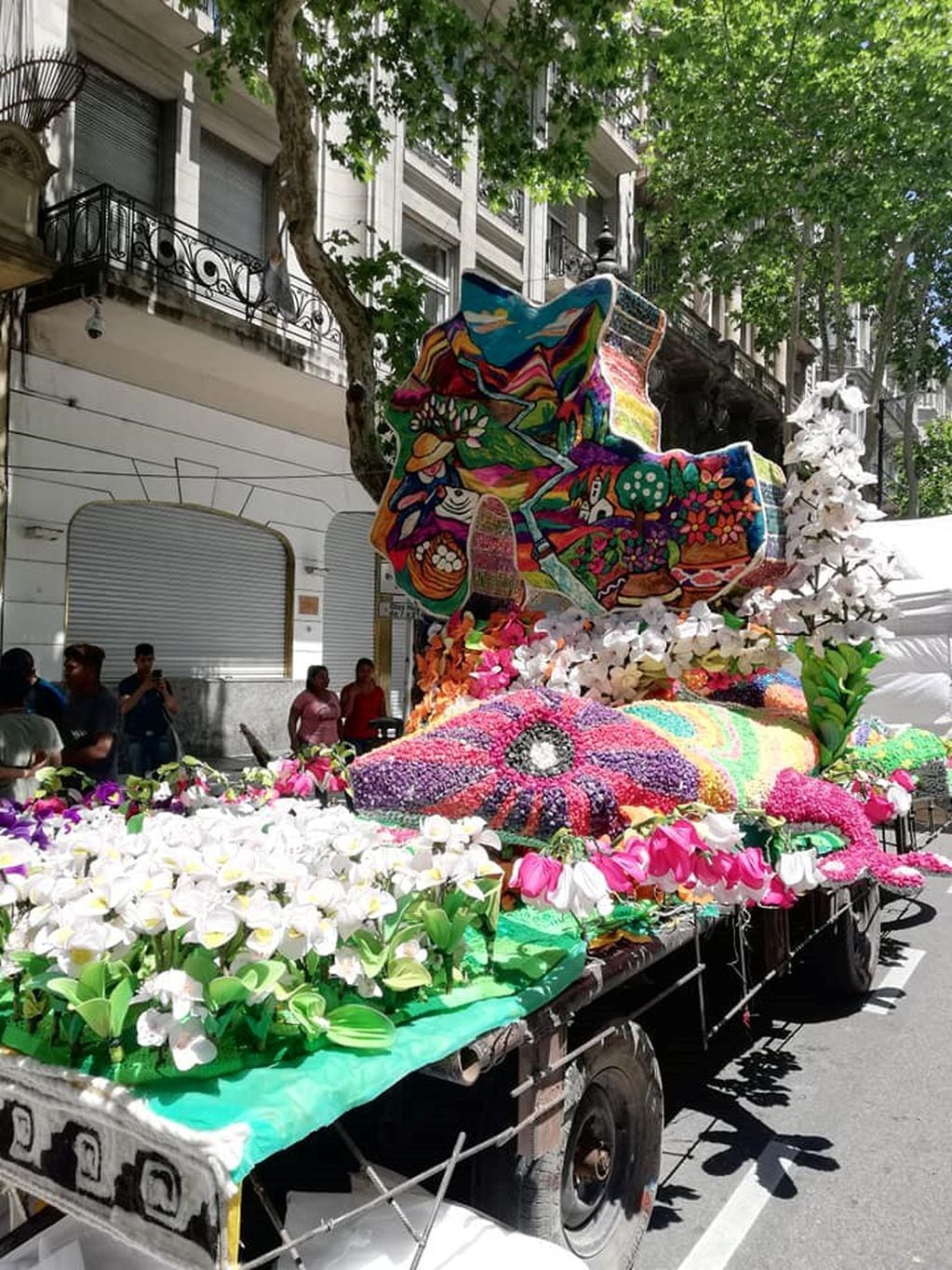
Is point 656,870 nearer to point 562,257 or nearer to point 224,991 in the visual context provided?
point 224,991

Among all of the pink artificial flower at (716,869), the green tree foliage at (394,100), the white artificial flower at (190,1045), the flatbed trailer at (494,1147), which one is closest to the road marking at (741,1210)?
the flatbed trailer at (494,1147)

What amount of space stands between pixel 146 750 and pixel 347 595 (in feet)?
19.8

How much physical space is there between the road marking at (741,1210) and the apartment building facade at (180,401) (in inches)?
325

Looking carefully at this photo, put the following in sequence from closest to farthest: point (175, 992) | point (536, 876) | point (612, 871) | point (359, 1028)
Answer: point (175, 992) < point (359, 1028) < point (536, 876) < point (612, 871)

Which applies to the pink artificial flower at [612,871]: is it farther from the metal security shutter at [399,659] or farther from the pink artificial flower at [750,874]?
the metal security shutter at [399,659]

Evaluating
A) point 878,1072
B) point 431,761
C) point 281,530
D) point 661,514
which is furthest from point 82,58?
point 878,1072

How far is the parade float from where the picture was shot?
1.82 meters

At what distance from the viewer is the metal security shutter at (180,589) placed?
10477mm

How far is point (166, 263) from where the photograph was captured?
10.5 metres

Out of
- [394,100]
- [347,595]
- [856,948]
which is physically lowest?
[856,948]

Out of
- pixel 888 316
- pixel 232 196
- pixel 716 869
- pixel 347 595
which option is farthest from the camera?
pixel 888 316

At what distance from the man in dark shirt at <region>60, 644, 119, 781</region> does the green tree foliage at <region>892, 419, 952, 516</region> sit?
27.6 meters

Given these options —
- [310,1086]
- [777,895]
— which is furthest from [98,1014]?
[777,895]

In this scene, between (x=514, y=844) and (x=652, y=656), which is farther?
(x=652, y=656)
